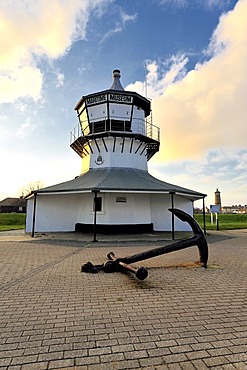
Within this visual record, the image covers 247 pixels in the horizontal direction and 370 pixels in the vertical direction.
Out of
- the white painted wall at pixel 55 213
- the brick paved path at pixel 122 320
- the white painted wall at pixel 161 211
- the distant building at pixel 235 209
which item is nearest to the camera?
the brick paved path at pixel 122 320

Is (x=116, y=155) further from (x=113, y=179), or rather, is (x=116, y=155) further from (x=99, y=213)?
(x=99, y=213)

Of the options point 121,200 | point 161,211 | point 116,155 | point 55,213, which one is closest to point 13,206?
point 55,213

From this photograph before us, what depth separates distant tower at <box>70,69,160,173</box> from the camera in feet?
55.5

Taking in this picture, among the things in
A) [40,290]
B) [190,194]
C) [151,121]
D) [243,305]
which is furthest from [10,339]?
[151,121]

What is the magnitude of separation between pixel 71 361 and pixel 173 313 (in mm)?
1600

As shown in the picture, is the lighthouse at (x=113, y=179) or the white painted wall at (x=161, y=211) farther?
the white painted wall at (x=161, y=211)

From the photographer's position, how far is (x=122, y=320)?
3.13m

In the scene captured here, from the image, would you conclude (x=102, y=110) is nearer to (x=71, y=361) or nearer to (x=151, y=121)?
(x=151, y=121)

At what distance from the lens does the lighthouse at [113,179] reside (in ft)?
49.5

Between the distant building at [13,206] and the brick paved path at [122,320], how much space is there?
6366 centimetres

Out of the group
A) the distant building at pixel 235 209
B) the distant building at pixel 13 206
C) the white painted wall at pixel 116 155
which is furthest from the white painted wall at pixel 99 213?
the distant building at pixel 235 209

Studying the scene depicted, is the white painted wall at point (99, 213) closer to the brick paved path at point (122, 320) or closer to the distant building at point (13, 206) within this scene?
the brick paved path at point (122, 320)

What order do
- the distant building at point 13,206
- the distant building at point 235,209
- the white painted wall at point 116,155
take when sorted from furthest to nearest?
the distant building at point 235,209 < the distant building at point 13,206 < the white painted wall at point 116,155

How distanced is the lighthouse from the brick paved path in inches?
360
